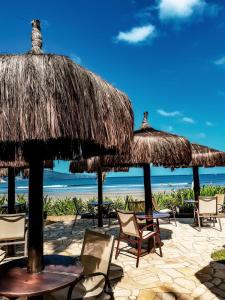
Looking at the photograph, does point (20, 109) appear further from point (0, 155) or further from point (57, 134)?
point (0, 155)

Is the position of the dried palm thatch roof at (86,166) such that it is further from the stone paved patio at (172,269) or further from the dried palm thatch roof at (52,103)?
the dried palm thatch roof at (52,103)

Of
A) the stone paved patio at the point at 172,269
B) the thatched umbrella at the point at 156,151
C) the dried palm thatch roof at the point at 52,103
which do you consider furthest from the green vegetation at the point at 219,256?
the dried palm thatch roof at the point at 52,103

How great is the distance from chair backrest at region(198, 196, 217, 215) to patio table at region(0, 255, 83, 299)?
718 centimetres

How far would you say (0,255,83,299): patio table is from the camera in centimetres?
297

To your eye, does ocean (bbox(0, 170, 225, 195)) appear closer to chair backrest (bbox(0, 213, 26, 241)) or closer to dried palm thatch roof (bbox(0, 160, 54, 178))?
dried palm thatch roof (bbox(0, 160, 54, 178))

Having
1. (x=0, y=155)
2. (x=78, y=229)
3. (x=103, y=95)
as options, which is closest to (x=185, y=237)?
(x=78, y=229)

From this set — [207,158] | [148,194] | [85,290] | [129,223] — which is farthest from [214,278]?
[207,158]

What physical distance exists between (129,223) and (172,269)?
134cm

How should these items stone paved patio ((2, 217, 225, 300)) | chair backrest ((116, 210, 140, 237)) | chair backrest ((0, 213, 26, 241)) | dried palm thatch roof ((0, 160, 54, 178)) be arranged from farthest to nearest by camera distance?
dried palm thatch roof ((0, 160, 54, 178)) → chair backrest ((116, 210, 140, 237)) → chair backrest ((0, 213, 26, 241)) → stone paved patio ((2, 217, 225, 300))

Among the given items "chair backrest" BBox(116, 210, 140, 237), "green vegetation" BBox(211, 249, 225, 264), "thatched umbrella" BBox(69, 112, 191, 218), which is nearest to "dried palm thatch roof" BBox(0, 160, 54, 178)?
"thatched umbrella" BBox(69, 112, 191, 218)

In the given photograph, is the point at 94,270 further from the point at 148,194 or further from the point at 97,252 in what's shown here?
the point at 148,194

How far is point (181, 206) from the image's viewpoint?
1467cm

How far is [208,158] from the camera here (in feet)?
35.5

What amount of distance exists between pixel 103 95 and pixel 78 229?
8.61 metres
